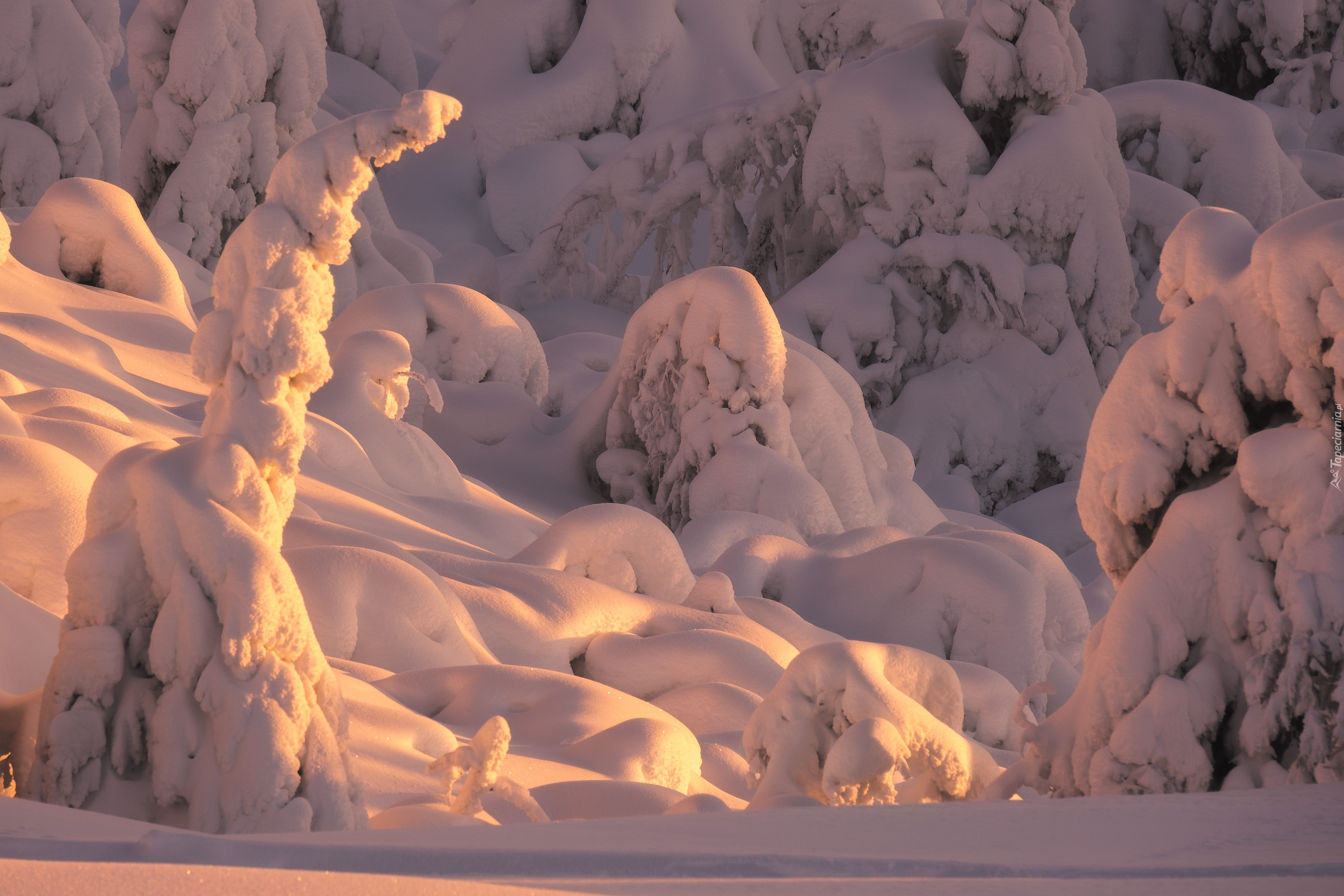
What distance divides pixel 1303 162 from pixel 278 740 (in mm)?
18233

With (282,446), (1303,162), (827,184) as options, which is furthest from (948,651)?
(1303,162)

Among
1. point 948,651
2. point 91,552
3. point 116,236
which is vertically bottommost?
point 948,651

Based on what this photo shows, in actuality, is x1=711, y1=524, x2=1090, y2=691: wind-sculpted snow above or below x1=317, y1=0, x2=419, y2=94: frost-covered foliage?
below

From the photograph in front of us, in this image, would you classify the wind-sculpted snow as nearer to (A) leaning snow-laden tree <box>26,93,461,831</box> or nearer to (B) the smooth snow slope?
(A) leaning snow-laden tree <box>26,93,461,831</box>

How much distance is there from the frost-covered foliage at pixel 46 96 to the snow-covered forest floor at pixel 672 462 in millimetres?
49

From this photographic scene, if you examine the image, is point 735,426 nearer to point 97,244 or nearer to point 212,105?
point 97,244

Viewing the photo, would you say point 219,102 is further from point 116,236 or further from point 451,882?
point 451,882

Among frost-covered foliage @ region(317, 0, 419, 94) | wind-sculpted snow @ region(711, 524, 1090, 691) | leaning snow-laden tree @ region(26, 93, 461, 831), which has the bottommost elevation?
wind-sculpted snow @ region(711, 524, 1090, 691)

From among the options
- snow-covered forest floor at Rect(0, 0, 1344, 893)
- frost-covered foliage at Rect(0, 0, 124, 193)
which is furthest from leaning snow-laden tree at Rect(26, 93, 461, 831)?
frost-covered foliage at Rect(0, 0, 124, 193)

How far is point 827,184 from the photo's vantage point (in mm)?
15656

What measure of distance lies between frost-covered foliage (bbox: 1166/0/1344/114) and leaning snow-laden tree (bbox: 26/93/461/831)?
2155 centimetres

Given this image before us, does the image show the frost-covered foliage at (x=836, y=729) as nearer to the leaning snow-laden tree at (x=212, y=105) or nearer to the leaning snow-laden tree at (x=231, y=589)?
the leaning snow-laden tree at (x=231, y=589)

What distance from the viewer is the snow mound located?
7.94 metres

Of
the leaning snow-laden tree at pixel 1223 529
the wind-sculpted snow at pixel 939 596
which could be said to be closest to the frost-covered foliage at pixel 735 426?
the wind-sculpted snow at pixel 939 596
